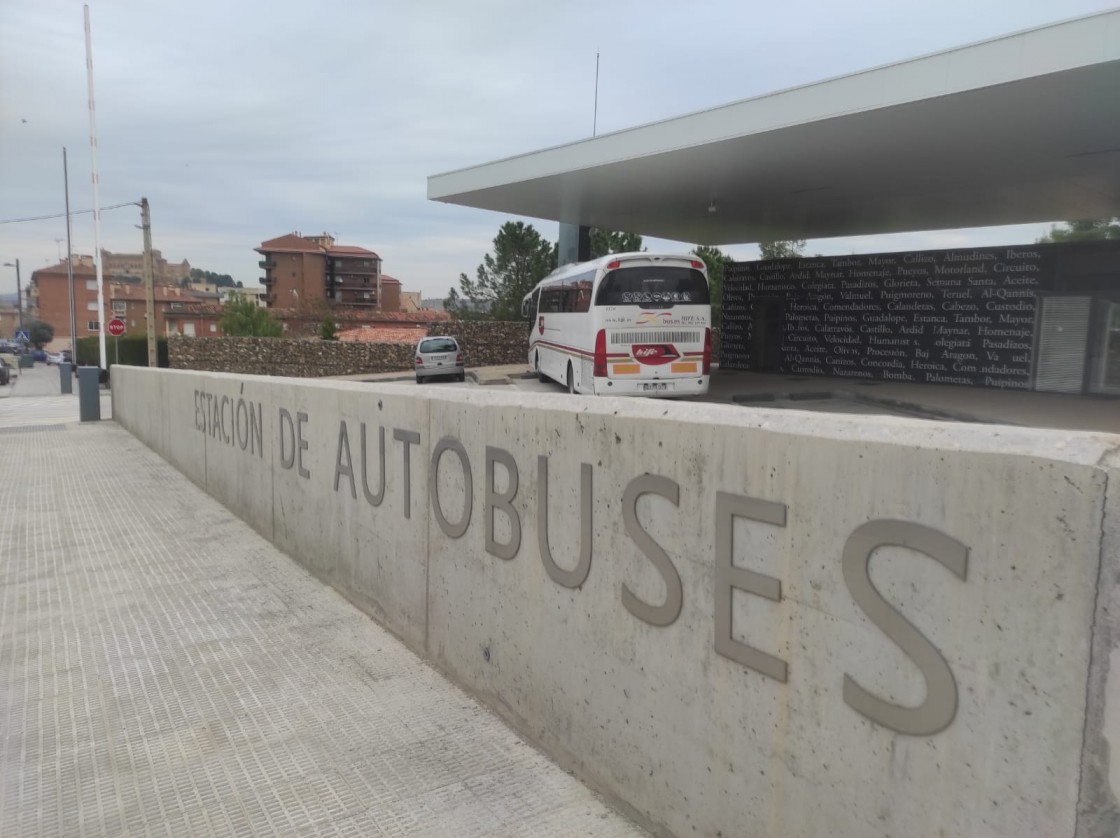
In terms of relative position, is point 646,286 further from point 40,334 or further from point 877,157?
point 40,334

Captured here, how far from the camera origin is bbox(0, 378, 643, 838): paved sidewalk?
A: 2.84 metres

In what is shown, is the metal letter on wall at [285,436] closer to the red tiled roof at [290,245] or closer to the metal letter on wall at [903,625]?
the metal letter on wall at [903,625]

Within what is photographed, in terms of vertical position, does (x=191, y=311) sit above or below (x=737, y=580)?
above

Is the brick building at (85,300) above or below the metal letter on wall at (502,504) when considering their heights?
above

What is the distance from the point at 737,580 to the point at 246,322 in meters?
43.6

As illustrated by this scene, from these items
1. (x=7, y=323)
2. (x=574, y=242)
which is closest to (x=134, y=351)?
(x=574, y=242)

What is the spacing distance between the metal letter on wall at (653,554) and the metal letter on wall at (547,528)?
0.76 feet

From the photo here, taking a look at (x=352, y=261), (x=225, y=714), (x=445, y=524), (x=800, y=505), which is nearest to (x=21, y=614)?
(x=225, y=714)

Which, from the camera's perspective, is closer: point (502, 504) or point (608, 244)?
point (502, 504)

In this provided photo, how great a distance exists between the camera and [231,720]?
11.7 feet

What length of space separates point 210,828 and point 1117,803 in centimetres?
279

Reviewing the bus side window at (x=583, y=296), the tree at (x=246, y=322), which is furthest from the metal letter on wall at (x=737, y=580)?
the tree at (x=246, y=322)

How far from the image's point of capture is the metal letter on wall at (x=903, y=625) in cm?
182

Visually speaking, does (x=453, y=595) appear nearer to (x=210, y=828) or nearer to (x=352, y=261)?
(x=210, y=828)
